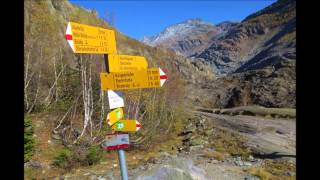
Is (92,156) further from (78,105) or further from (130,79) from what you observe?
(130,79)

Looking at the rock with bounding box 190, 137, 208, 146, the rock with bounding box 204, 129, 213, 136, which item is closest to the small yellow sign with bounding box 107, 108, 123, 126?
the rock with bounding box 190, 137, 208, 146

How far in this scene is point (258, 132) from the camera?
3534 cm

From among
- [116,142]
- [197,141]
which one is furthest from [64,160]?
[116,142]

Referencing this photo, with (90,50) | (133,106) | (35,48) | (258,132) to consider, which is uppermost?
(35,48)

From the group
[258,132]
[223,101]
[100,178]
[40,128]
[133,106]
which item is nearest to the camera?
[100,178]

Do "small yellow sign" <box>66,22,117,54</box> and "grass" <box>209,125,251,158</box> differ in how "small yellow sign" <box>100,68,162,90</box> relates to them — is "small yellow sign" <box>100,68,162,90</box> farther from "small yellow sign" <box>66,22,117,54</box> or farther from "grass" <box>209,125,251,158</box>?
"grass" <box>209,125,251,158</box>

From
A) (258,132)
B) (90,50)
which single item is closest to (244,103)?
(258,132)

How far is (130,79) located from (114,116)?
0.68 metres

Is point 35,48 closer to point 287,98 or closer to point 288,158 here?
point 288,158

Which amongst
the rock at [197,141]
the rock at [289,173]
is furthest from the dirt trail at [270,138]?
the rock at [289,173]

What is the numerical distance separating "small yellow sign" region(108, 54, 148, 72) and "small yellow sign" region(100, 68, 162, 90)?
15cm

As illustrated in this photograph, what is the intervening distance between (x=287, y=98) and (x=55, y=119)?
162ft

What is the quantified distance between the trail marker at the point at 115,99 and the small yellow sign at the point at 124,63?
15.4 inches

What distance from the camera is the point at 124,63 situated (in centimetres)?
779
